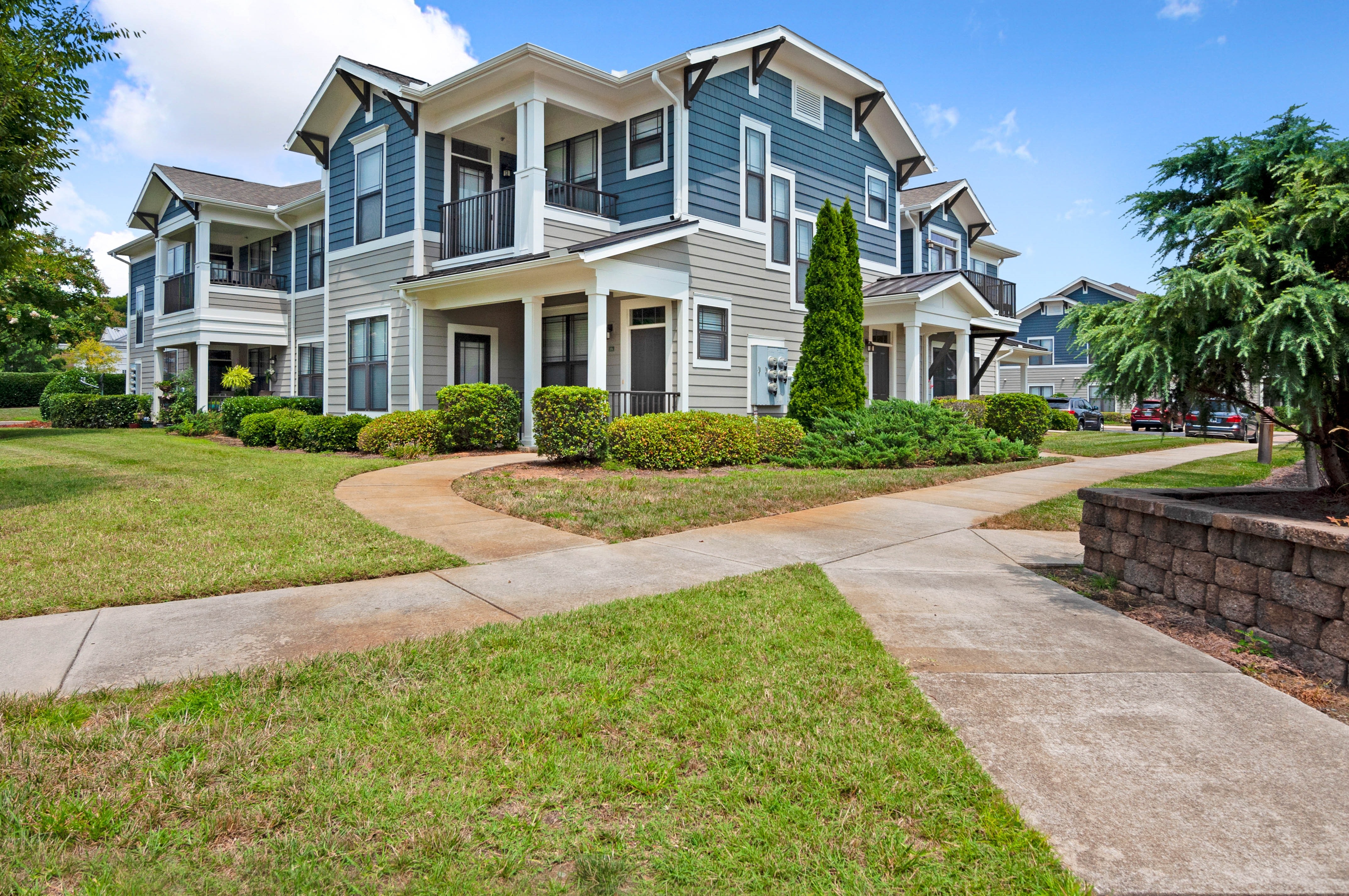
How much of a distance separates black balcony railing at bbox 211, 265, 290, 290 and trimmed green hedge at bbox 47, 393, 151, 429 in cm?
483

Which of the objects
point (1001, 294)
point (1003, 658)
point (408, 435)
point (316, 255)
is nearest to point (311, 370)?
point (316, 255)

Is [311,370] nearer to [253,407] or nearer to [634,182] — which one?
[253,407]

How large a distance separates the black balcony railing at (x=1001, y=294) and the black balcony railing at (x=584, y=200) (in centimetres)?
1279

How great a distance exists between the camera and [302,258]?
77.5 feet

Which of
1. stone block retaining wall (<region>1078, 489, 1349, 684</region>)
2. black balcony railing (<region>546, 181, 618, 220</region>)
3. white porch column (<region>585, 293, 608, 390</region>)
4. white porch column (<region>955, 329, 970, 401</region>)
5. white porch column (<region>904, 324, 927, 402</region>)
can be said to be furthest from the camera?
white porch column (<region>955, 329, 970, 401</region>)

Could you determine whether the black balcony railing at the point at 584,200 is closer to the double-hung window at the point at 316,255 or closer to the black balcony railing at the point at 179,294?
the double-hung window at the point at 316,255

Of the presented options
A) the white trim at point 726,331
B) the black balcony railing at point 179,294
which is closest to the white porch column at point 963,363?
the white trim at point 726,331

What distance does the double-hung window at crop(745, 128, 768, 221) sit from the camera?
55.1ft

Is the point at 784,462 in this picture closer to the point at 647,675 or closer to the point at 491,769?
the point at 647,675

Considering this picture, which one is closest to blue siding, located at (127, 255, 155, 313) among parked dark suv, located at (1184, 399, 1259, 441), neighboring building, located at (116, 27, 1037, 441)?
neighboring building, located at (116, 27, 1037, 441)

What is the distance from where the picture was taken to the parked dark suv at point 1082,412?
1358 inches

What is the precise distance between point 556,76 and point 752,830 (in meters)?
15.1

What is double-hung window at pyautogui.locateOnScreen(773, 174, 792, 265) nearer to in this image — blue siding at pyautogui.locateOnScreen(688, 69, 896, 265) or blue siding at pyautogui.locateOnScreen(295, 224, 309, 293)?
blue siding at pyautogui.locateOnScreen(688, 69, 896, 265)

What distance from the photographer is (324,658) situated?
13.3 ft
